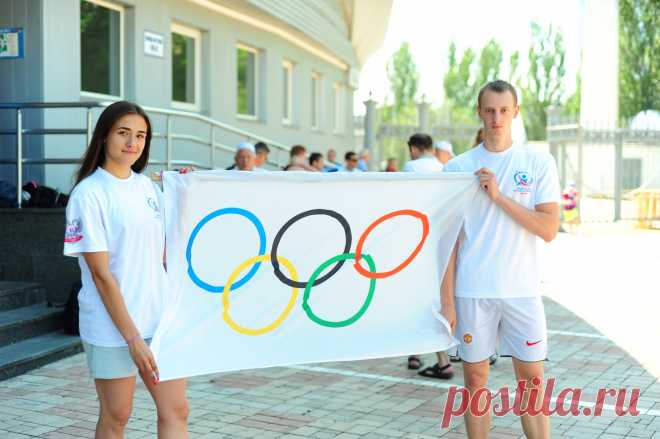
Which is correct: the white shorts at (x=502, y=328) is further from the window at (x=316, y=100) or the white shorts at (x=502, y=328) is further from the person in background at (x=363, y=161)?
the window at (x=316, y=100)

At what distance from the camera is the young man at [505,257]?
4.37 metres

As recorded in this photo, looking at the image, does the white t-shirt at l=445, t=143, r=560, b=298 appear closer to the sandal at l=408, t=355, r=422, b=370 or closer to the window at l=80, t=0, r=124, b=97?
the sandal at l=408, t=355, r=422, b=370

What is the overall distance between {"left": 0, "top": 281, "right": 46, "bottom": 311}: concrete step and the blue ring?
4.48m

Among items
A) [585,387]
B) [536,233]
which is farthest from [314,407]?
[536,233]

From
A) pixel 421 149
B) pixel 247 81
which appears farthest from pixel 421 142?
pixel 247 81

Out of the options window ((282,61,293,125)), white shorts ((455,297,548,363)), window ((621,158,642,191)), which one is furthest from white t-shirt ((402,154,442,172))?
window ((621,158,642,191))

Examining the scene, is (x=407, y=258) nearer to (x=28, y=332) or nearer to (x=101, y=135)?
(x=101, y=135)

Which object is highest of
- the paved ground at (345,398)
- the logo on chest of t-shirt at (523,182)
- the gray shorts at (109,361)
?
the logo on chest of t-shirt at (523,182)

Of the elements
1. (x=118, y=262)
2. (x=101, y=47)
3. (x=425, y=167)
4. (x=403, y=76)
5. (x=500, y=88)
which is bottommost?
(x=118, y=262)

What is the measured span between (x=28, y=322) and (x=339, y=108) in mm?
18768

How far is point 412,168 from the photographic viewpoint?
8.11 m

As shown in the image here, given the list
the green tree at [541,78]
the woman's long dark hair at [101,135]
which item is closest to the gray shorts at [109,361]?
the woman's long dark hair at [101,135]

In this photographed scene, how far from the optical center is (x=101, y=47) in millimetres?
12250

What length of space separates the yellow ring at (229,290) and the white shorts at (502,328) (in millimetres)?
886
